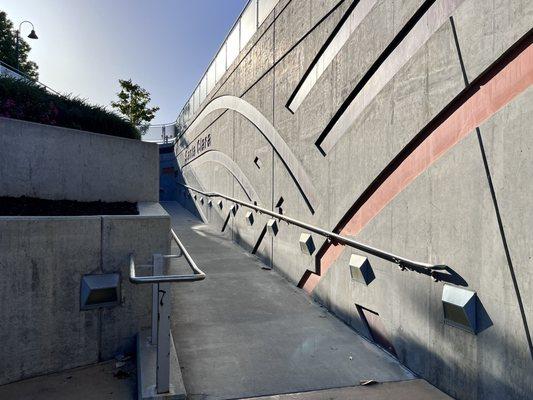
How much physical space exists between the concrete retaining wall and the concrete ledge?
0.37m

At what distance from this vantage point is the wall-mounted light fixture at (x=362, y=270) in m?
4.38

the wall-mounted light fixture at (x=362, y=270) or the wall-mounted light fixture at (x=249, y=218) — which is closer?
the wall-mounted light fixture at (x=362, y=270)

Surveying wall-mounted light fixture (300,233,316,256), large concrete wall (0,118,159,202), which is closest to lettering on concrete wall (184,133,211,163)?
large concrete wall (0,118,159,202)

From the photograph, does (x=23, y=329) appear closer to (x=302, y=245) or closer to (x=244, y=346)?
(x=244, y=346)

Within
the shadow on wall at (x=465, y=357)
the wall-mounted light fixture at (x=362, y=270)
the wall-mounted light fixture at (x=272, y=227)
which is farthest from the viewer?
the wall-mounted light fixture at (x=272, y=227)

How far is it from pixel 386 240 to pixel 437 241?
774mm

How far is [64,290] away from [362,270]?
3.31 metres

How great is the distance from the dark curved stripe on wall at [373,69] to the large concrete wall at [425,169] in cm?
2

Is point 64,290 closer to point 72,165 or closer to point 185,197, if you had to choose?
point 72,165

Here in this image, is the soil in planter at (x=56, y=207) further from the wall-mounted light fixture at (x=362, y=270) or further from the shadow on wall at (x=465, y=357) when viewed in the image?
the shadow on wall at (x=465, y=357)

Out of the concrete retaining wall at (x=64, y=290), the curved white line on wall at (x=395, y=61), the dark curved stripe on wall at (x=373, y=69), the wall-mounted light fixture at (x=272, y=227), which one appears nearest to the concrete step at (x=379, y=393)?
the concrete retaining wall at (x=64, y=290)

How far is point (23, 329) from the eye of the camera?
3352mm

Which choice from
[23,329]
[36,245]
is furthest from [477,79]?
[23,329]

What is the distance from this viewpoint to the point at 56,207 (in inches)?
176
